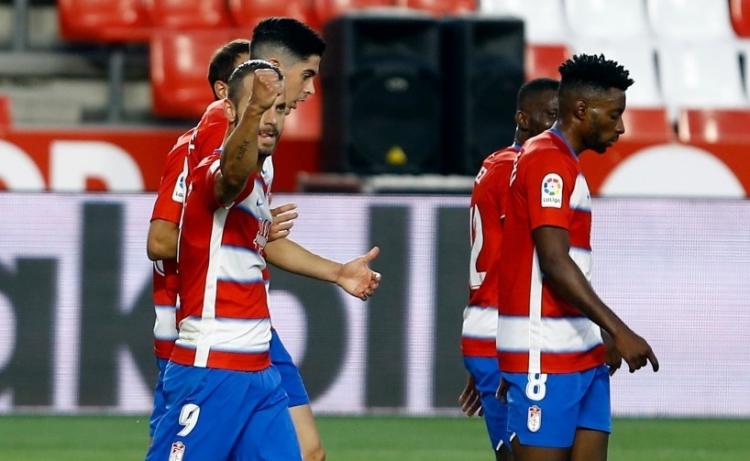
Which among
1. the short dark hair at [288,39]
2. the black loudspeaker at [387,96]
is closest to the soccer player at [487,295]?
the short dark hair at [288,39]

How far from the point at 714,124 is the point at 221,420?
31.2 ft

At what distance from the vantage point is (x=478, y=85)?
11.7 m

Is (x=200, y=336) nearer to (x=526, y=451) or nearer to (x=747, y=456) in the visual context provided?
(x=526, y=451)

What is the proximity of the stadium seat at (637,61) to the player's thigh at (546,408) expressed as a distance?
901cm

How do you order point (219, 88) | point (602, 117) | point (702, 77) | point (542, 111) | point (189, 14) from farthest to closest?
point (702, 77) < point (189, 14) < point (542, 111) < point (219, 88) < point (602, 117)

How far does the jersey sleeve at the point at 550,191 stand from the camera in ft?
17.0

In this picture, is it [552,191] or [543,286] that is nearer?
[552,191]

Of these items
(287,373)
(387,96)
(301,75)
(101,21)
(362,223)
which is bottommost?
(287,373)

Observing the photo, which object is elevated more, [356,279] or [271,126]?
[271,126]

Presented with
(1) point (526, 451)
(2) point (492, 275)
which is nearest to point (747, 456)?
(2) point (492, 275)

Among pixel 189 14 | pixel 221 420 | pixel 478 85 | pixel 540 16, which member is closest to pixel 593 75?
pixel 221 420

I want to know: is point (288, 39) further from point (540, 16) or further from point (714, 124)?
point (540, 16)

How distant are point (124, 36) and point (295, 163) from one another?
211 cm

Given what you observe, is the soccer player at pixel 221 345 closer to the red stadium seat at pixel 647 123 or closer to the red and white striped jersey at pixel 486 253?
the red and white striped jersey at pixel 486 253
